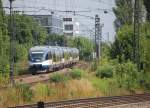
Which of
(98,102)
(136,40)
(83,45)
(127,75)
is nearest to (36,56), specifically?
(136,40)

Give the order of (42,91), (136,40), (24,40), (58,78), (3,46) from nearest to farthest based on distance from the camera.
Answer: (42,91)
(58,78)
(136,40)
(3,46)
(24,40)

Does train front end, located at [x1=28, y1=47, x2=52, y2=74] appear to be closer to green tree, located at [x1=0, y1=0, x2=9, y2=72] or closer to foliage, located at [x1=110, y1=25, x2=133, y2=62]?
green tree, located at [x1=0, y1=0, x2=9, y2=72]

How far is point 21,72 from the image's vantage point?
53.8 meters

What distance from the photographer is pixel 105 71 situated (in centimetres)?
4159

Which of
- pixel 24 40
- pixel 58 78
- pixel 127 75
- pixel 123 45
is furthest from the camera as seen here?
pixel 24 40

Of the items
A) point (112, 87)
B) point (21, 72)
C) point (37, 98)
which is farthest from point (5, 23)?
point (37, 98)

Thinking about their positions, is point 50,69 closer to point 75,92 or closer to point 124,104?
point 75,92

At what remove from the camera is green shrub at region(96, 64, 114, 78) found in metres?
41.0

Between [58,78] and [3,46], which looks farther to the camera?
[3,46]

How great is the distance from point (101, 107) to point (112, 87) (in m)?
11.8

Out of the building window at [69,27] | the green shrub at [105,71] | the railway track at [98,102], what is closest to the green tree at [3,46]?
the green shrub at [105,71]

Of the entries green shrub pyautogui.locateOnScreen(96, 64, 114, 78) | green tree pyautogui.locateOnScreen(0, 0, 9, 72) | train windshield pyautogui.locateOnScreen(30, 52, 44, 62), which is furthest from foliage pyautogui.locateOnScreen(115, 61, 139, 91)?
train windshield pyautogui.locateOnScreen(30, 52, 44, 62)

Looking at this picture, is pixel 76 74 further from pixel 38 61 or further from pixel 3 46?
pixel 3 46

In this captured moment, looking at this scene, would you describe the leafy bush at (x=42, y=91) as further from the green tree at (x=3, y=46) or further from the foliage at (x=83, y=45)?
the foliage at (x=83, y=45)
